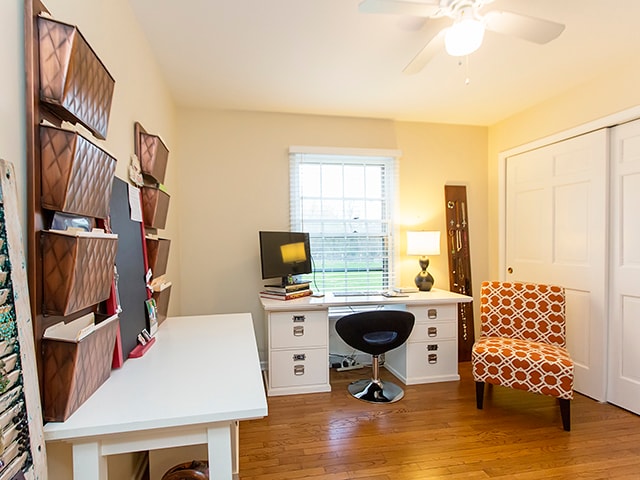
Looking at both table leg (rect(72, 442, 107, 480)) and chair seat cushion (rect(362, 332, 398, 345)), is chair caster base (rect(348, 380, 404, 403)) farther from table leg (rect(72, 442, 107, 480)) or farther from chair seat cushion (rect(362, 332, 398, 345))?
table leg (rect(72, 442, 107, 480))

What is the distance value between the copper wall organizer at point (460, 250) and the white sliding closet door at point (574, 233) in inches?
19.4

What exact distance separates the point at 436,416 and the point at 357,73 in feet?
8.23

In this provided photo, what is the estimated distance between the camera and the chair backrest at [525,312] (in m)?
2.73

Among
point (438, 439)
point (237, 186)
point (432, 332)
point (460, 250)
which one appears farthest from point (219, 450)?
point (460, 250)

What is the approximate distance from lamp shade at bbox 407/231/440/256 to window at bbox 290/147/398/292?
278 mm

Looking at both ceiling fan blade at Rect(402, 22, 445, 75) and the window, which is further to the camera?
the window

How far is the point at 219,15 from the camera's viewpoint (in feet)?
6.29

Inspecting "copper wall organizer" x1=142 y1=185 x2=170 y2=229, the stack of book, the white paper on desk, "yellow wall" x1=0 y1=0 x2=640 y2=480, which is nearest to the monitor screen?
the stack of book

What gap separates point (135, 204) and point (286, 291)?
5.21ft

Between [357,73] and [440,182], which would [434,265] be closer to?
[440,182]

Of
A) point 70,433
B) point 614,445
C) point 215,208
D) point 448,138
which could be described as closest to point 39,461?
point 70,433

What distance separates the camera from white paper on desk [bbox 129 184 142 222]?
5.25 ft

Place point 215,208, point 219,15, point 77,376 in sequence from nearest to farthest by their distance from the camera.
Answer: point 77,376 < point 219,15 < point 215,208

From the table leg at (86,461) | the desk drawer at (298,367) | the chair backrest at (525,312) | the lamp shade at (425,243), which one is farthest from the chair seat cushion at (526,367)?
the table leg at (86,461)
